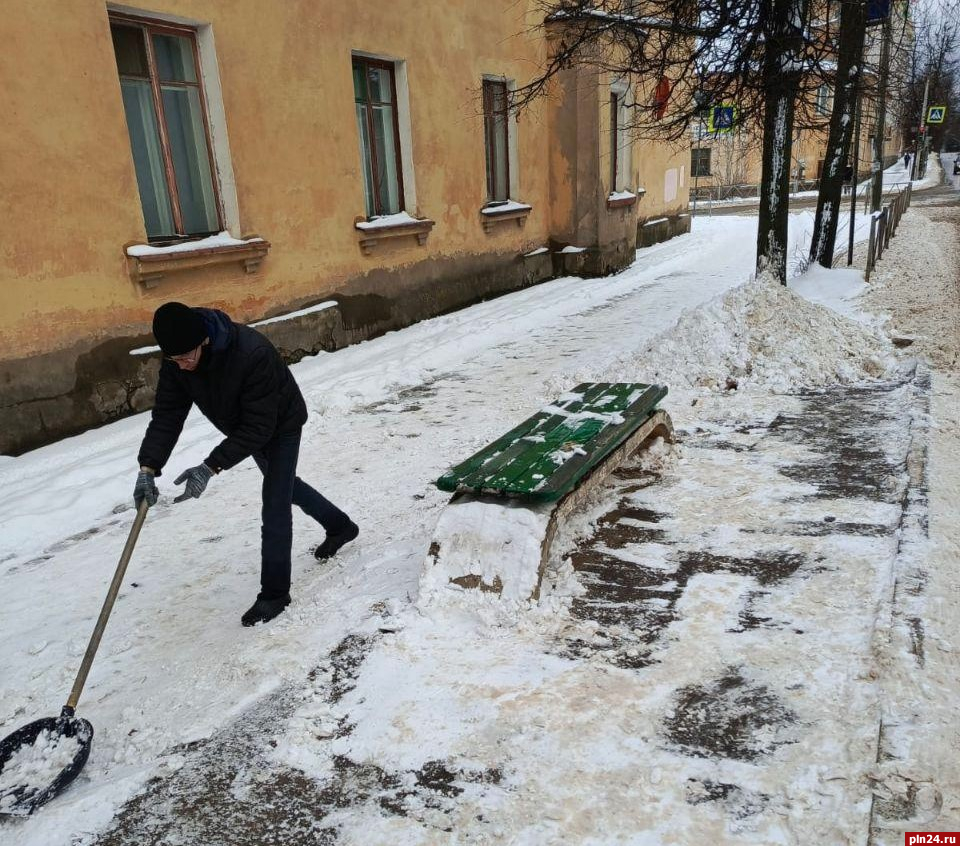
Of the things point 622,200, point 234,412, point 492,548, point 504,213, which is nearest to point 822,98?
point 622,200

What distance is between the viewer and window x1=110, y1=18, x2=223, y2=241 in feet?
19.5

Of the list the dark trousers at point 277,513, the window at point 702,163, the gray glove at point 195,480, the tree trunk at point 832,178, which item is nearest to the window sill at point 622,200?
the tree trunk at point 832,178

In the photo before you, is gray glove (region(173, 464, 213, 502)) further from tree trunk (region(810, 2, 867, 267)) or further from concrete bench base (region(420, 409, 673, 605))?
tree trunk (region(810, 2, 867, 267))

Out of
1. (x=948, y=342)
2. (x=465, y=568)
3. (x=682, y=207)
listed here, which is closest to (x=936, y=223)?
(x=682, y=207)

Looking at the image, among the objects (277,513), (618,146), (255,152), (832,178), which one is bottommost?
(277,513)

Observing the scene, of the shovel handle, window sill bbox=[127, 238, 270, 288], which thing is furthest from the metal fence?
the shovel handle

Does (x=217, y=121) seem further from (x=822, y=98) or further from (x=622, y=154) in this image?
(x=622, y=154)

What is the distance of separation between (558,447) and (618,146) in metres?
11.2

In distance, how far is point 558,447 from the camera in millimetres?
3447

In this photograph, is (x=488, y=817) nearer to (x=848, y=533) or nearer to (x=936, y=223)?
(x=848, y=533)

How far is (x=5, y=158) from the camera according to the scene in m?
4.90

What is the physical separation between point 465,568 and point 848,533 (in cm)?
175

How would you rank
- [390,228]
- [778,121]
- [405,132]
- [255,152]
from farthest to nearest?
1. [405,132]
2. [390,228]
3. [778,121]
4. [255,152]

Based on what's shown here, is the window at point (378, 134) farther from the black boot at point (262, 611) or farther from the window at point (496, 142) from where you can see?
the black boot at point (262, 611)
